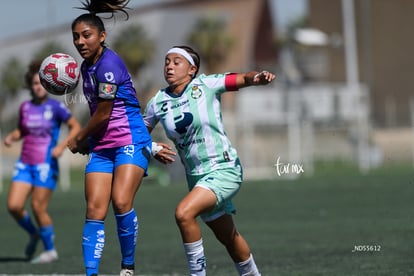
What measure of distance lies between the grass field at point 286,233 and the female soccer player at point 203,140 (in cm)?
185

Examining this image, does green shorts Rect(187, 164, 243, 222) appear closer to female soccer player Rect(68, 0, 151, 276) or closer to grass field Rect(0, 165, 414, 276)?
female soccer player Rect(68, 0, 151, 276)

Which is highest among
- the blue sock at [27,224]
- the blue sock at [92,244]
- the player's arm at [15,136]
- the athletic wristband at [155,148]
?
the player's arm at [15,136]

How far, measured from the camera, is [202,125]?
8227 mm

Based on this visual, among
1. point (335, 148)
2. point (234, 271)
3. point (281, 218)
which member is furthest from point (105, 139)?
point (335, 148)

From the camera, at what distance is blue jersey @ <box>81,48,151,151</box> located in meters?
8.10

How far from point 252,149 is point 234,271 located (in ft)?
94.4

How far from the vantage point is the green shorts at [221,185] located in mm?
8055

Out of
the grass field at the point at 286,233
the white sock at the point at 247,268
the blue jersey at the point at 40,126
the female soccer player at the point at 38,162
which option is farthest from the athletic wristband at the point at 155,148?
the blue jersey at the point at 40,126

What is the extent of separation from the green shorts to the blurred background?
2.92ft

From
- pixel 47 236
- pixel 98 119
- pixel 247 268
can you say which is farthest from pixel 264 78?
pixel 47 236

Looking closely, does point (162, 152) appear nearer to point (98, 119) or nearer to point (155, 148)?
point (155, 148)

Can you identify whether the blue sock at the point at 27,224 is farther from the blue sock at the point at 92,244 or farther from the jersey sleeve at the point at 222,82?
the jersey sleeve at the point at 222,82

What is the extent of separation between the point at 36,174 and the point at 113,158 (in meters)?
4.21

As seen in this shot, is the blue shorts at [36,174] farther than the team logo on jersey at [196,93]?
Yes
